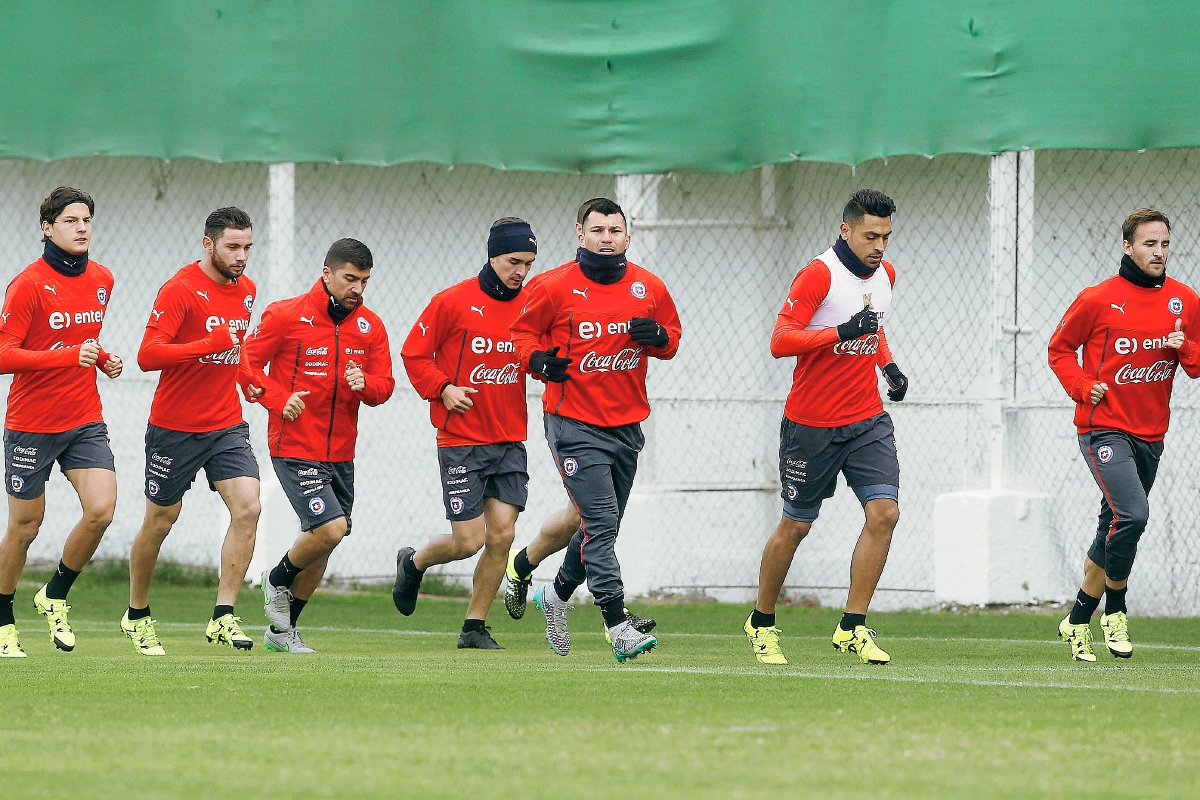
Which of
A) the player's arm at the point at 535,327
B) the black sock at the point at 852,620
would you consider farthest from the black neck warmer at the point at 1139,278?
the player's arm at the point at 535,327

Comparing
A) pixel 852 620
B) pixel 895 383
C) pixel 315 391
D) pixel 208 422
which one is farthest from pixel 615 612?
pixel 208 422

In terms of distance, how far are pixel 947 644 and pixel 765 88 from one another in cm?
488

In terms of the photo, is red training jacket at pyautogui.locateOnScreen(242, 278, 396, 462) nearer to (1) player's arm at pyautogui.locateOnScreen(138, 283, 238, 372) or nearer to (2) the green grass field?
(1) player's arm at pyautogui.locateOnScreen(138, 283, 238, 372)

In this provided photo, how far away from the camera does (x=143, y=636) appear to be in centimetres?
985

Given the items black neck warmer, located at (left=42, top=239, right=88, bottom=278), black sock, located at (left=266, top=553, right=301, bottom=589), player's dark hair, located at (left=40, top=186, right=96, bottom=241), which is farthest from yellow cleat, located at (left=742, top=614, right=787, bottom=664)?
player's dark hair, located at (left=40, top=186, right=96, bottom=241)

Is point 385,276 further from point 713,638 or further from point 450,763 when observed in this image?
point 450,763

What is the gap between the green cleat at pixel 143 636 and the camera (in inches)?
383

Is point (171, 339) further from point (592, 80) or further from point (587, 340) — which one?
point (592, 80)

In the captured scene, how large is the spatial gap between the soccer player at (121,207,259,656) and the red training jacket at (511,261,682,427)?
175 centimetres

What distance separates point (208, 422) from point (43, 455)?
2.89ft

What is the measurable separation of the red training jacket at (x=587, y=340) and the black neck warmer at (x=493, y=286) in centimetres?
100

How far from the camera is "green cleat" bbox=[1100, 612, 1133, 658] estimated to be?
9578mm

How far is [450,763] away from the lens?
18.0ft

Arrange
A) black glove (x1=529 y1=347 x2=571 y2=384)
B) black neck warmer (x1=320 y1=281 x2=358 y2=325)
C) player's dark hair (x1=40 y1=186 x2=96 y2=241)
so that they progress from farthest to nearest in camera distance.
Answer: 1. black neck warmer (x1=320 y1=281 x2=358 y2=325)
2. player's dark hair (x1=40 y1=186 x2=96 y2=241)
3. black glove (x1=529 y1=347 x2=571 y2=384)
